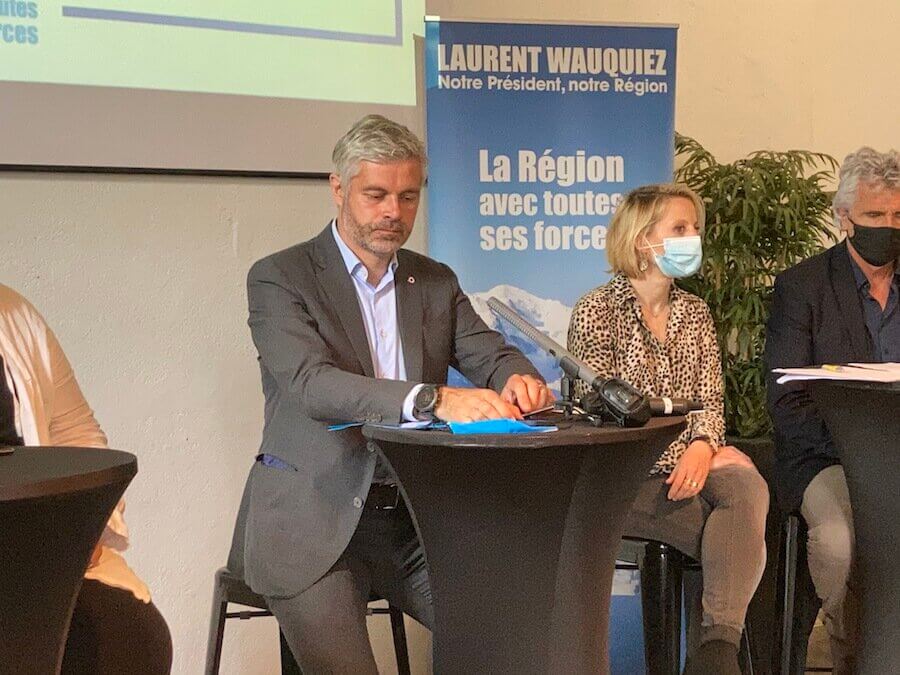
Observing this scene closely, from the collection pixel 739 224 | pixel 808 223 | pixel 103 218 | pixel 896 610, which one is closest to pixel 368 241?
pixel 103 218

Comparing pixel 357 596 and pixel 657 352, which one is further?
pixel 657 352

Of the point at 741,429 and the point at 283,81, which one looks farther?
the point at 741,429

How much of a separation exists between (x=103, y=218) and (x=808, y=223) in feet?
7.47

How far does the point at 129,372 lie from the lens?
3141 mm

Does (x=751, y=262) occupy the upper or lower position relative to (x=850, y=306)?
upper

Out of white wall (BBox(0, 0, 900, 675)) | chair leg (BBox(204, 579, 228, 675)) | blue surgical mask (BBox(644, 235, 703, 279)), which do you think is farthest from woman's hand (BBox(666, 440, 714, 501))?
white wall (BBox(0, 0, 900, 675))

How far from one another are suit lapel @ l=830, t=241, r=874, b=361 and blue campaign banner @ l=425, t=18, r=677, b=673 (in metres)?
0.67

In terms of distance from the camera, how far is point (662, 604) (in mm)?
2641

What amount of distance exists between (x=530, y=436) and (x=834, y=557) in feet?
4.36

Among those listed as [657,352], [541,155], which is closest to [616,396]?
[657,352]

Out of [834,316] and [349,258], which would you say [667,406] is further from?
[834,316]

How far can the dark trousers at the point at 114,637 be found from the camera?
1890 mm

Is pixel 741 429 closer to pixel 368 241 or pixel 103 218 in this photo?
pixel 368 241

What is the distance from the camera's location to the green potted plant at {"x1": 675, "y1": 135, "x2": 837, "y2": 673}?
3566 mm
